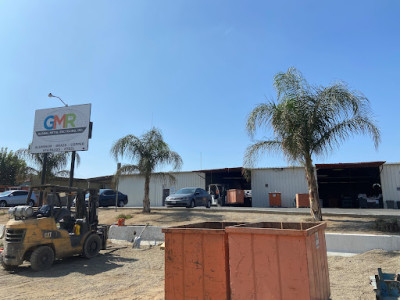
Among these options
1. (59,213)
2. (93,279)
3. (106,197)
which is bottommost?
(93,279)

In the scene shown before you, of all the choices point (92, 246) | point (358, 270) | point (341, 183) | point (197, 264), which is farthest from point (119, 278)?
point (341, 183)

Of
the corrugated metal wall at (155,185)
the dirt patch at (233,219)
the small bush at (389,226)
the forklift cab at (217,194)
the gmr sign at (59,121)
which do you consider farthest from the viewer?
the corrugated metal wall at (155,185)

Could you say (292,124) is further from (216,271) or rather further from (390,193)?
(390,193)

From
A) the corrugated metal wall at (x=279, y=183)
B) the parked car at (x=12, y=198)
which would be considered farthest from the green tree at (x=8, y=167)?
the corrugated metal wall at (x=279, y=183)

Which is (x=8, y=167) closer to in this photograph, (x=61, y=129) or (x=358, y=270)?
(x=61, y=129)

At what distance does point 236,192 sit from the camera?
28.6m

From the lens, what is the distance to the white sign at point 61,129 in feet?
69.3

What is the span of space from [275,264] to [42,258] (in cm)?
748

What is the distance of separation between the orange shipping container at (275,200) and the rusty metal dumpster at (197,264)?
23328mm

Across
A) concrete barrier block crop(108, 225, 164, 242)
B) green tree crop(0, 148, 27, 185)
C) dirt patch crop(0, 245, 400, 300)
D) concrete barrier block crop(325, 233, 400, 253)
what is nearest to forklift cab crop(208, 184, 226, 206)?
concrete barrier block crop(108, 225, 164, 242)

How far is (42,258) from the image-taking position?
8.60 meters

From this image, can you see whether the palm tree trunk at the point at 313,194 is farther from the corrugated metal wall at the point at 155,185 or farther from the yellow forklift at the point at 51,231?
the corrugated metal wall at the point at 155,185

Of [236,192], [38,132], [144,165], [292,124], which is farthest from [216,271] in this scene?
[236,192]

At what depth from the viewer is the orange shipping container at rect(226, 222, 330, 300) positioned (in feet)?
12.0
